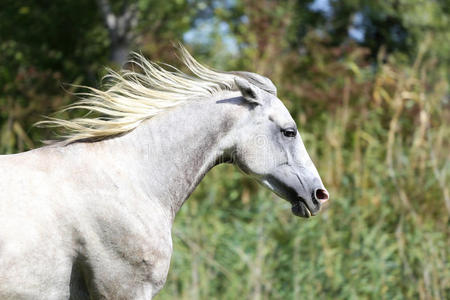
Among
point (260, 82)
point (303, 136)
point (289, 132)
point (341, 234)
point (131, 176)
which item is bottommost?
point (303, 136)

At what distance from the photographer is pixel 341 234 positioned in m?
6.38

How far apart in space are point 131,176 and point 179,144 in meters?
0.29

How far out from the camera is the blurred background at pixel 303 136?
19.6 feet

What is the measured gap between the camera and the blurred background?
5965 mm

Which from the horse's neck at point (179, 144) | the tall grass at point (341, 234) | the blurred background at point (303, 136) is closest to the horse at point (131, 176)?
the horse's neck at point (179, 144)

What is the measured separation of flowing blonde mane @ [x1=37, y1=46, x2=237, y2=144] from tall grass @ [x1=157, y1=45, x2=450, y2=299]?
2.14 m

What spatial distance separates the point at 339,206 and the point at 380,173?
0.69 m

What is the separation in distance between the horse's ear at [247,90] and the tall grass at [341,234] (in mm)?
2201

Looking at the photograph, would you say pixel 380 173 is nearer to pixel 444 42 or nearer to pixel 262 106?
pixel 262 106

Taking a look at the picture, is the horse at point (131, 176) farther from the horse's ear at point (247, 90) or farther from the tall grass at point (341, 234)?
the tall grass at point (341, 234)

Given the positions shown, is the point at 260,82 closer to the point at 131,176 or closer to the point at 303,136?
the point at 131,176

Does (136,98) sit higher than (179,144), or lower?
higher

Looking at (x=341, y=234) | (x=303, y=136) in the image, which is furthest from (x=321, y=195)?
(x=303, y=136)

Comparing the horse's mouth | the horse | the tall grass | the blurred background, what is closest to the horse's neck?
the horse
